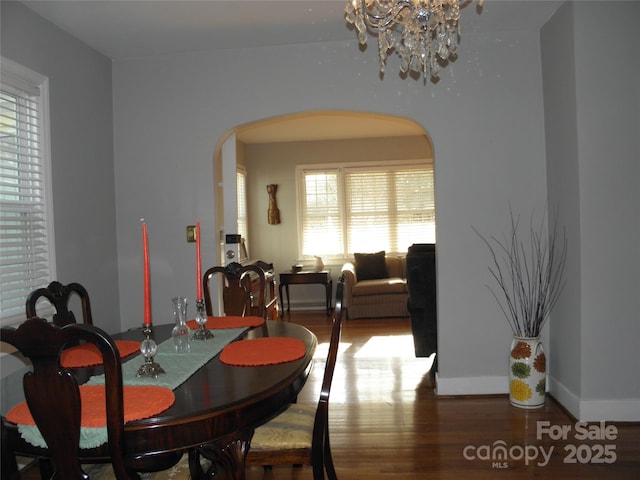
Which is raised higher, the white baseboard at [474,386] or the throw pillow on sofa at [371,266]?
the throw pillow on sofa at [371,266]

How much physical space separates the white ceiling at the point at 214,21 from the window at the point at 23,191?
502 millimetres

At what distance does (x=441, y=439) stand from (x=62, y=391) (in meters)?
2.31

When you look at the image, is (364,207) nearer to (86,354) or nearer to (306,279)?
(306,279)

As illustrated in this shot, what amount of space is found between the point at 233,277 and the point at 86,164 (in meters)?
1.39

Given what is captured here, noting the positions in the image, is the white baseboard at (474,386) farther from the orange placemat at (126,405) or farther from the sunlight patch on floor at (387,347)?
the orange placemat at (126,405)

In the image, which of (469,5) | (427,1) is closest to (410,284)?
(469,5)

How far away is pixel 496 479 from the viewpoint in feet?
8.39

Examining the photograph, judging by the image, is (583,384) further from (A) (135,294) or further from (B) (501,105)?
(A) (135,294)

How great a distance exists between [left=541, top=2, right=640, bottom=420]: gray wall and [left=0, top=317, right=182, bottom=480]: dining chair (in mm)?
2775

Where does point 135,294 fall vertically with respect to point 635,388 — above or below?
above

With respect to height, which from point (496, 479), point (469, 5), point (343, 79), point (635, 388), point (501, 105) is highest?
point (469, 5)

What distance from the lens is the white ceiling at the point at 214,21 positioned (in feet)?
10.1

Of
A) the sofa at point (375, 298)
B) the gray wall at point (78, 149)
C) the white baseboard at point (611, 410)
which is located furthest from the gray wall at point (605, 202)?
the sofa at point (375, 298)

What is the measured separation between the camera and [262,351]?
2068 mm
